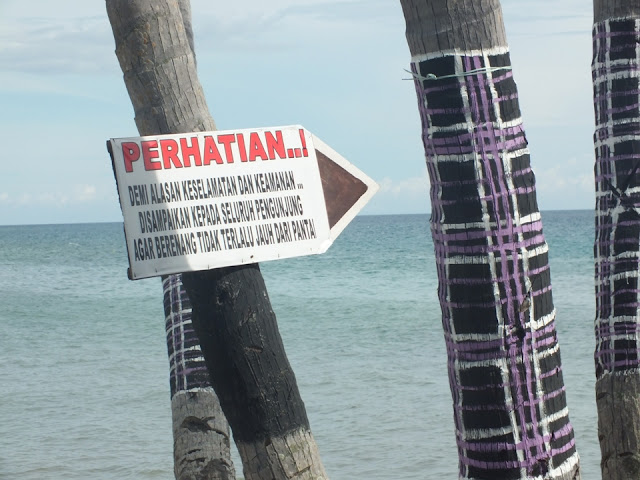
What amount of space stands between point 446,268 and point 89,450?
830 centimetres

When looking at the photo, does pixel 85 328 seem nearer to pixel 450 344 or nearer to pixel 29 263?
pixel 450 344

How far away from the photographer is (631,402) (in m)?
4.97

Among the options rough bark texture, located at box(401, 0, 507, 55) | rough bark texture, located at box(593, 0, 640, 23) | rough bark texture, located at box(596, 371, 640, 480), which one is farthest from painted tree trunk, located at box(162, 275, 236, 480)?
rough bark texture, located at box(593, 0, 640, 23)

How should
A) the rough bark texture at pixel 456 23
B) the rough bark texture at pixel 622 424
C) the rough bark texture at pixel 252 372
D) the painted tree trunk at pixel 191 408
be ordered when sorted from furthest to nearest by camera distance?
the rough bark texture at pixel 622 424 < the painted tree trunk at pixel 191 408 < the rough bark texture at pixel 252 372 < the rough bark texture at pixel 456 23

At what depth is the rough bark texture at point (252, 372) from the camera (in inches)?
126

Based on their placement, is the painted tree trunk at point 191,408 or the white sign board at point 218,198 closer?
the white sign board at point 218,198

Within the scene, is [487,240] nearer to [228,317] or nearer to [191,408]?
[228,317]

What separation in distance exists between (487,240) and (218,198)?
0.97 m

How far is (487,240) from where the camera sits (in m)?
2.75

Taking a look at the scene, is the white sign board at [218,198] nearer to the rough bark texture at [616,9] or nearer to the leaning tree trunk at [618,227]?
the leaning tree trunk at [618,227]

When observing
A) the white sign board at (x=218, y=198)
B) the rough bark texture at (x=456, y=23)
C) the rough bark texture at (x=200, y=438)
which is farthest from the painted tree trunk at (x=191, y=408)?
the rough bark texture at (x=456, y=23)

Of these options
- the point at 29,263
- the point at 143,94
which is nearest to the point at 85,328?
the point at 143,94

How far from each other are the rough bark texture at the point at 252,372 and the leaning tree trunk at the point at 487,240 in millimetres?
710

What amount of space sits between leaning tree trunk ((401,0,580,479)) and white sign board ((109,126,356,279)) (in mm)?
564
